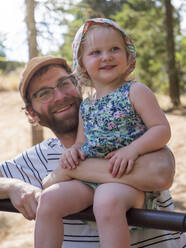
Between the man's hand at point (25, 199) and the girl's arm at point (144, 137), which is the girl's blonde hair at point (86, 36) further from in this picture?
the man's hand at point (25, 199)

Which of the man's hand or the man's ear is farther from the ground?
the man's ear

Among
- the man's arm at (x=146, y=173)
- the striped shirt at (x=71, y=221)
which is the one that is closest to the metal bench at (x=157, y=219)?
the man's arm at (x=146, y=173)

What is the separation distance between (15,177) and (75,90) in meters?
0.74

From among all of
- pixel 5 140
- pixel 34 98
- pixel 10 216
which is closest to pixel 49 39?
pixel 10 216

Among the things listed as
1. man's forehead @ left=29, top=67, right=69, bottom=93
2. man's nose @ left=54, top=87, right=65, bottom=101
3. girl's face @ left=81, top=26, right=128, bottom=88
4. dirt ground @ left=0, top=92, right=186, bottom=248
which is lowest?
dirt ground @ left=0, top=92, right=186, bottom=248

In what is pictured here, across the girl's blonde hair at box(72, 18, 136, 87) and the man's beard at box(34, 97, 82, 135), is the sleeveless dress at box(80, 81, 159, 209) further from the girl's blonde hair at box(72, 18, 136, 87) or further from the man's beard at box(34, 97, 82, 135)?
the man's beard at box(34, 97, 82, 135)

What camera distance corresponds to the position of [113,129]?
1.79 meters

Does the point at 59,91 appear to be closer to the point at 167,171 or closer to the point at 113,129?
the point at 113,129

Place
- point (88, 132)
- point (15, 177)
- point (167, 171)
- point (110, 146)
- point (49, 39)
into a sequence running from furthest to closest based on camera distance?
point (49, 39)
point (15, 177)
point (88, 132)
point (110, 146)
point (167, 171)

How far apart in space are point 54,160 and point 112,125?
2.73 ft

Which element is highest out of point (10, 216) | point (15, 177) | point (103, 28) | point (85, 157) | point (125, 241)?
point (103, 28)

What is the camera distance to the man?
180cm

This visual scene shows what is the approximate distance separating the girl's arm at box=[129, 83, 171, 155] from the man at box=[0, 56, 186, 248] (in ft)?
0.16

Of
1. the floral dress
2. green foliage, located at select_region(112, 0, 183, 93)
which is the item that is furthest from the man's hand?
green foliage, located at select_region(112, 0, 183, 93)
